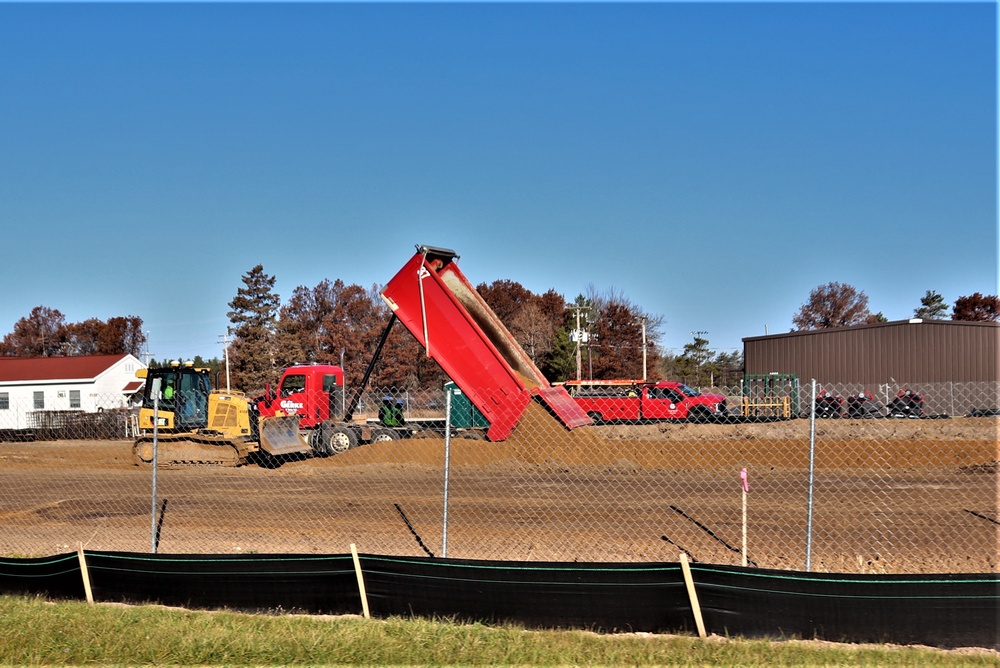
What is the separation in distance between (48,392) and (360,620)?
47.5 metres

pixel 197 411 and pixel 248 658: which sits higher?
pixel 197 411

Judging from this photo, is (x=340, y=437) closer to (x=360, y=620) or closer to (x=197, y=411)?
(x=197, y=411)

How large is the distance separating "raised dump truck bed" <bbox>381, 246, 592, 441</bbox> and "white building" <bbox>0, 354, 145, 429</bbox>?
32.3 metres

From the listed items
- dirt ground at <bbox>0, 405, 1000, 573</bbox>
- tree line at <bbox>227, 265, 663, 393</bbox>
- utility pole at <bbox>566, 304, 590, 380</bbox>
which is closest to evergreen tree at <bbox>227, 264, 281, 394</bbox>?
tree line at <bbox>227, 265, 663, 393</bbox>

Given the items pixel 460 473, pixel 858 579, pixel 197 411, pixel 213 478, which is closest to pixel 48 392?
pixel 197 411

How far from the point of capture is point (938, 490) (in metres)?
15.4

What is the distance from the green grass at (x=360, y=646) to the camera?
260 inches

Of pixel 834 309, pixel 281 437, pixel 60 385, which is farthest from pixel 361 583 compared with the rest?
pixel 834 309

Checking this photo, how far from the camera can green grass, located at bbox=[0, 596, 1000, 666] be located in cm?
660

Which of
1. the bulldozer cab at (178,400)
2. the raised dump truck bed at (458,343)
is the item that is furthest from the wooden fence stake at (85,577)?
the bulldozer cab at (178,400)

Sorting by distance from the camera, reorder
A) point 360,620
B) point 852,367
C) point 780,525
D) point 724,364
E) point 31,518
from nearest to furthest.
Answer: point 360,620, point 780,525, point 31,518, point 852,367, point 724,364

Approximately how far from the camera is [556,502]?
1467cm

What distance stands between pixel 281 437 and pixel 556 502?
348 inches

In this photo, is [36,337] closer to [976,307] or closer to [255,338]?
[255,338]
